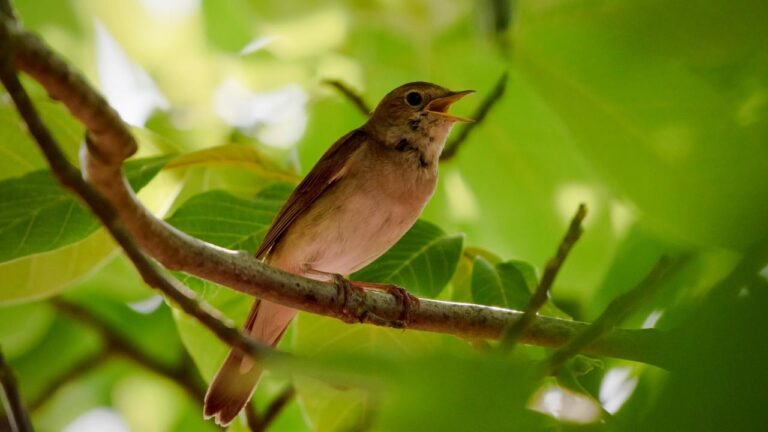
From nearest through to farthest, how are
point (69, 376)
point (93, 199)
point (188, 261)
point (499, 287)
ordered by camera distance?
1. point (93, 199)
2. point (188, 261)
3. point (499, 287)
4. point (69, 376)

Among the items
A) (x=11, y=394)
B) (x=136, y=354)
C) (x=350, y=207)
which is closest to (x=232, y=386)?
(x=11, y=394)

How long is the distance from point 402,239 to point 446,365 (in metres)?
2.53

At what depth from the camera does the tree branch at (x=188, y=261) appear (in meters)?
1.46

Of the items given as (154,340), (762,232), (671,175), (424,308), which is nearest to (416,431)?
(762,232)

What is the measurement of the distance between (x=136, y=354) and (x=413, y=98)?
8.23 feet

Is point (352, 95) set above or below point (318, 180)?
above

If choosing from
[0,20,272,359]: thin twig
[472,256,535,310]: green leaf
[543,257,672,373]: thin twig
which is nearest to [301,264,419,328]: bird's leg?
[472,256,535,310]: green leaf

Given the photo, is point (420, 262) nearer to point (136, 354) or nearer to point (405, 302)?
point (405, 302)

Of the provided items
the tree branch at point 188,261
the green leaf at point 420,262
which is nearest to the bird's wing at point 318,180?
the green leaf at point 420,262

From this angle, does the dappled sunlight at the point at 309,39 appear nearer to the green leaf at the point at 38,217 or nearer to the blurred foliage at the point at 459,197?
the blurred foliage at the point at 459,197

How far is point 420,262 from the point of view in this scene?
9.29 ft

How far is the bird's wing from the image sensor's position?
354 cm

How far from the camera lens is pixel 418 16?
1.89m

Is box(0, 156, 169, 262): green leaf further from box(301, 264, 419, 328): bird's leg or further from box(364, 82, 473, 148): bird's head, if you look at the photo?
box(364, 82, 473, 148): bird's head
